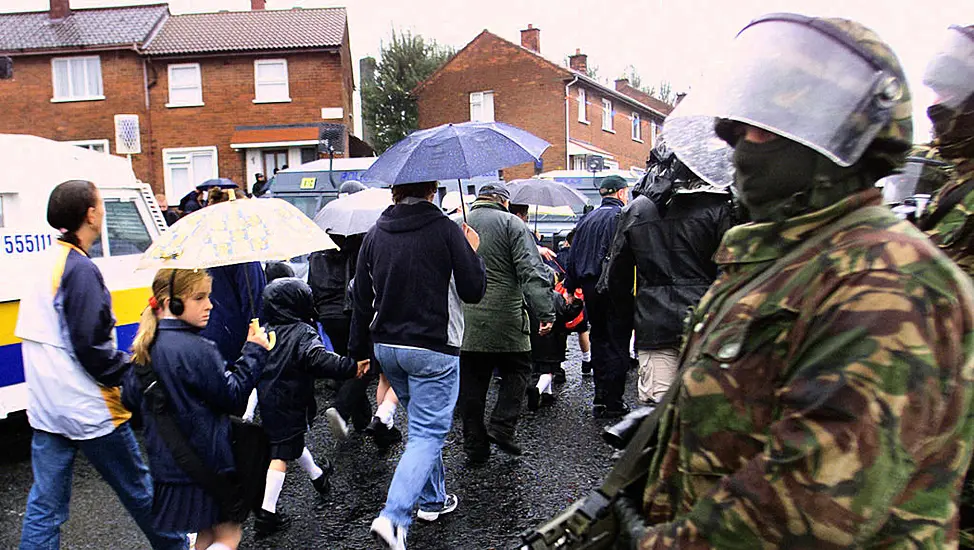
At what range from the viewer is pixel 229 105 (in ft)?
83.8

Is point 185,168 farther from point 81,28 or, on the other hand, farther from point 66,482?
point 66,482

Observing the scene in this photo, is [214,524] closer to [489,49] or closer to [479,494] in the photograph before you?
[479,494]

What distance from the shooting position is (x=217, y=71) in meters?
25.6

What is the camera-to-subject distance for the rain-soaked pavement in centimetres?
429

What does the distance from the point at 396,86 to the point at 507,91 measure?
6.17 meters

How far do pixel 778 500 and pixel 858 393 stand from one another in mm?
224

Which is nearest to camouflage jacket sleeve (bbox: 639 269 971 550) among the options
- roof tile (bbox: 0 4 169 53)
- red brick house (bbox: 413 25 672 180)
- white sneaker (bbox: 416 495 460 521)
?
white sneaker (bbox: 416 495 460 521)

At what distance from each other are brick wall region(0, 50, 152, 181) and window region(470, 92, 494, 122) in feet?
46.4

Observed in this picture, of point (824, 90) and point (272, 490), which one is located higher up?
point (824, 90)

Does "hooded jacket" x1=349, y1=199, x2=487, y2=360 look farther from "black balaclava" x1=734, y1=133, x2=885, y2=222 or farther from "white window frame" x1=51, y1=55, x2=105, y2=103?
"white window frame" x1=51, y1=55, x2=105, y2=103

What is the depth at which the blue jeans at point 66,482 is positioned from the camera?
331 cm

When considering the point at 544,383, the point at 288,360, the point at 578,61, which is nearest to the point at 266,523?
the point at 288,360

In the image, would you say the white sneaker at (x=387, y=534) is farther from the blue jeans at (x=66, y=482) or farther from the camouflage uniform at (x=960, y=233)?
the camouflage uniform at (x=960, y=233)

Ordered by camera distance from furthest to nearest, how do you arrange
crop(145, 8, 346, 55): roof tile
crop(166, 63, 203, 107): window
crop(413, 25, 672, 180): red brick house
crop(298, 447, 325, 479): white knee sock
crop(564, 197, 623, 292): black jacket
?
crop(413, 25, 672, 180): red brick house
crop(166, 63, 203, 107): window
crop(145, 8, 346, 55): roof tile
crop(564, 197, 623, 292): black jacket
crop(298, 447, 325, 479): white knee sock
